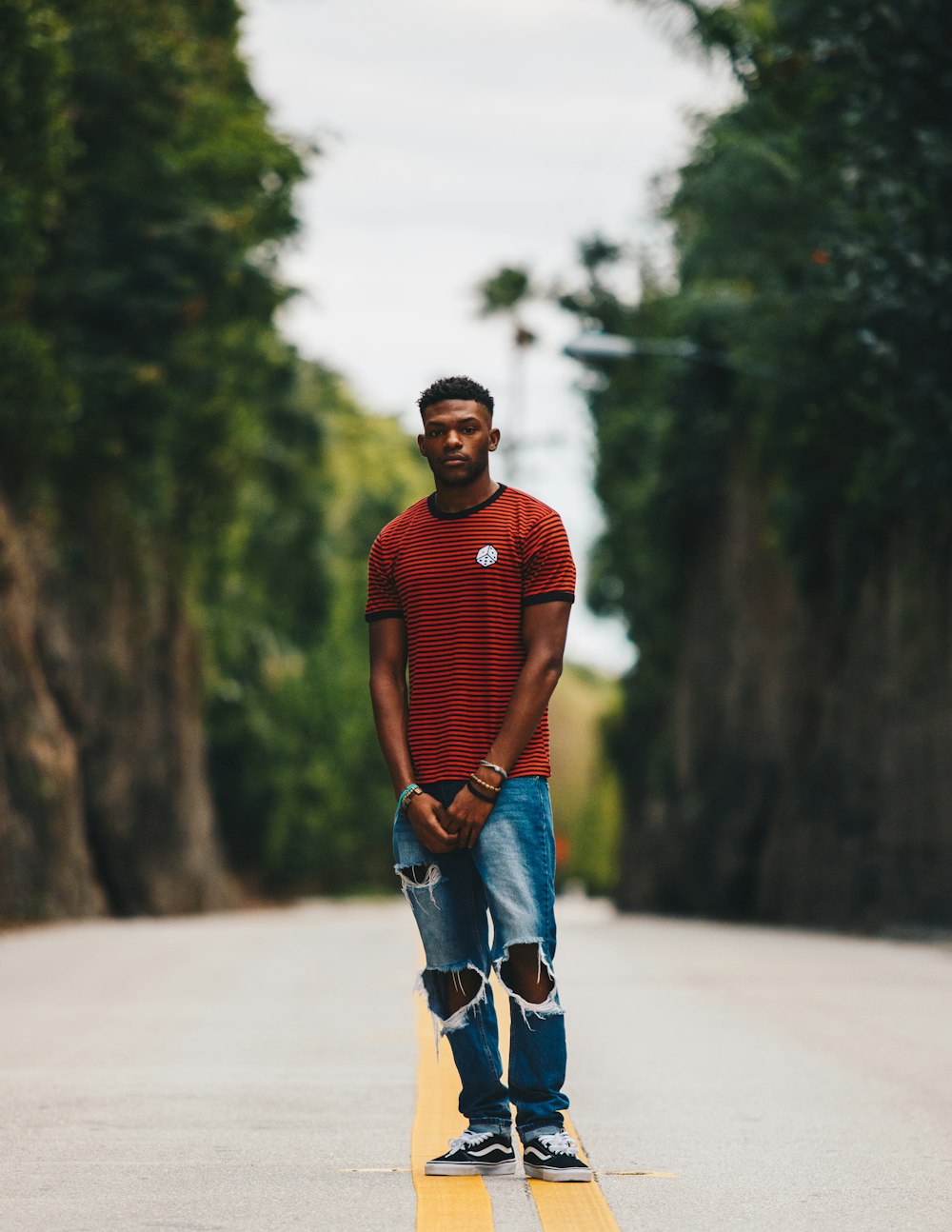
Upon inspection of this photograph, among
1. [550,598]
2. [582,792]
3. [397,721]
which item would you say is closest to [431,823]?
[397,721]

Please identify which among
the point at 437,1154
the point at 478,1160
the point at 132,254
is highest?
the point at 132,254

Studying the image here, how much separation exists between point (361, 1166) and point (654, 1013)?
507cm

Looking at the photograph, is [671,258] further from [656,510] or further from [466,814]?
[466,814]

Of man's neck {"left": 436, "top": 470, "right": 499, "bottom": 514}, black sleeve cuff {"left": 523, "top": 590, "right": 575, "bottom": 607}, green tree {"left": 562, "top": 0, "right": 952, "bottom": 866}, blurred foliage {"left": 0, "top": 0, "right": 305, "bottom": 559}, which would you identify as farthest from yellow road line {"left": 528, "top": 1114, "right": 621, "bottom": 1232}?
blurred foliage {"left": 0, "top": 0, "right": 305, "bottom": 559}

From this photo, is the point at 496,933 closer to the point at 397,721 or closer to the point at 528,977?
the point at 528,977

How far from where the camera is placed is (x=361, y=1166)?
5621 mm

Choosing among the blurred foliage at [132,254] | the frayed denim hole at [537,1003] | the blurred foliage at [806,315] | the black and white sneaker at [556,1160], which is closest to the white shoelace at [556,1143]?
the black and white sneaker at [556,1160]

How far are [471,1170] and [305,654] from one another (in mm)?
47405

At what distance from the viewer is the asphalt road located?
16.7 ft

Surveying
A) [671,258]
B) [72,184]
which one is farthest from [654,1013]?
[671,258]

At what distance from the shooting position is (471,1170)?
542 cm

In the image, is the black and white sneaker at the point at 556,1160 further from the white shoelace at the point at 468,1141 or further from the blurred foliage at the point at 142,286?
the blurred foliage at the point at 142,286

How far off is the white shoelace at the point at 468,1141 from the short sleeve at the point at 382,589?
4.86ft

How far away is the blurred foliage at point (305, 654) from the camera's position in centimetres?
4181
